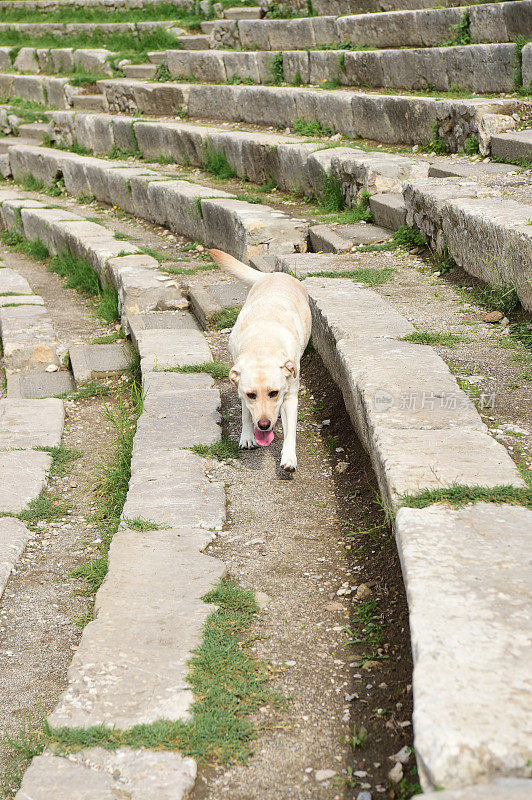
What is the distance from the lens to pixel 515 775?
6.22ft

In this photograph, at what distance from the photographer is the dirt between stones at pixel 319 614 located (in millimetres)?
2496

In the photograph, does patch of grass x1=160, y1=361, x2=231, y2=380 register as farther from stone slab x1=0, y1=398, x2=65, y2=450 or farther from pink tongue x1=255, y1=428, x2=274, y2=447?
pink tongue x1=255, y1=428, x2=274, y2=447

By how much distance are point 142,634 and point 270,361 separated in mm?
1633

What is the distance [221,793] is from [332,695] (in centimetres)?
55

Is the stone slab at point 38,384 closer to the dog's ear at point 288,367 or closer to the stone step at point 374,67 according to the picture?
the dog's ear at point 288,367

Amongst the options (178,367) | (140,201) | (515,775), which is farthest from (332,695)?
(140,201)

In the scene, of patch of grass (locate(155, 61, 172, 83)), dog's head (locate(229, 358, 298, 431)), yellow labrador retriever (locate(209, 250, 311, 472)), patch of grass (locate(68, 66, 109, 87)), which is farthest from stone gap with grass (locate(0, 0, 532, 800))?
patch of grass (locate(68, 66, 109, 87))

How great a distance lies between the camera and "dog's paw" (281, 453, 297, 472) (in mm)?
4359

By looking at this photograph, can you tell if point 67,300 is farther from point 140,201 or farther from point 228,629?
point 228,629

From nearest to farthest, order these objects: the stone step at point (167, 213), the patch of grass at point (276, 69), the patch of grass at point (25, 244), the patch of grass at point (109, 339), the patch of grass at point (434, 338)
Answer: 1. the patch of grass at point (434, 338)
2. the patch of grass at point (109, 339)
3. the stone step at point (167, 213)
4. the patch of grass at point (25, 244)
5. the patch of grass at point (276, 69)

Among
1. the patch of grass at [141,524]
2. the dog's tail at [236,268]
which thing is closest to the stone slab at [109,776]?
the patch of grass at [141,524]

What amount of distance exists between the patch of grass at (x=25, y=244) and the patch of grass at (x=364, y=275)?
19.6ft

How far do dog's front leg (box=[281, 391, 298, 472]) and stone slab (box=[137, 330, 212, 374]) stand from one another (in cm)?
162

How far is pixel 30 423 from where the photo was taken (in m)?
5.69
